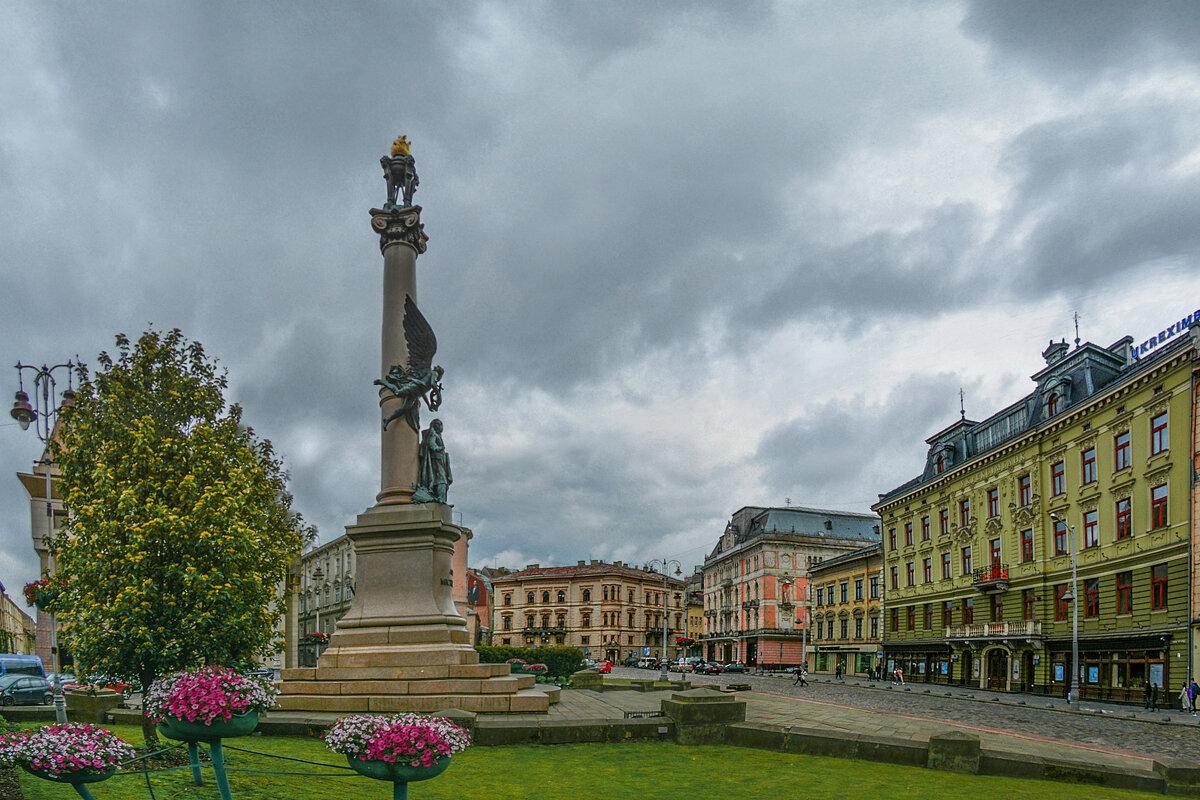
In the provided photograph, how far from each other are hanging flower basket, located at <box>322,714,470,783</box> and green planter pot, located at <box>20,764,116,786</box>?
1.87m

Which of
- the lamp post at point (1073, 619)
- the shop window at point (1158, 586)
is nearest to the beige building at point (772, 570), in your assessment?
the lamp post at point (1073, 619)

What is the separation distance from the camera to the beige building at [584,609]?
4968 inches

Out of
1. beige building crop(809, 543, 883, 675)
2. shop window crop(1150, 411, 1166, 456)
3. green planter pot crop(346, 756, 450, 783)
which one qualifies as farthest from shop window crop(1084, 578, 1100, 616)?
green planter pot crop(346, 756, 450, 783)

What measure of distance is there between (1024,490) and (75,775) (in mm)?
48857

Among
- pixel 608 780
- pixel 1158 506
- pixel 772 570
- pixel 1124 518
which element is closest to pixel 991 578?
pixel 1124 518

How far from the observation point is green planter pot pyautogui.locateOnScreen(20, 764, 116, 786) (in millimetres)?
7348

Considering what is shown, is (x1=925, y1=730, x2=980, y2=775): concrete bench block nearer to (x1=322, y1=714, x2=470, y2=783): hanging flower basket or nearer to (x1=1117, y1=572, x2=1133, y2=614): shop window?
(x1=322, y1=714, x2=470, y2=783): hanging flower basket

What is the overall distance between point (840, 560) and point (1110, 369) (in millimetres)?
36435

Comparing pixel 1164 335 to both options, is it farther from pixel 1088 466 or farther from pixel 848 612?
pixel 848 612

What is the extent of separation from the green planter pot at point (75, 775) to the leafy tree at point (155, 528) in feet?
22.6

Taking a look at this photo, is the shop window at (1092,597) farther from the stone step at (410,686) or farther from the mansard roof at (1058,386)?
the stone step at (410,686)

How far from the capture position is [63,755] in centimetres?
729

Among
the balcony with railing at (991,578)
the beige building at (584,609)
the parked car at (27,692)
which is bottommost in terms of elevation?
the beige building at (584,609)

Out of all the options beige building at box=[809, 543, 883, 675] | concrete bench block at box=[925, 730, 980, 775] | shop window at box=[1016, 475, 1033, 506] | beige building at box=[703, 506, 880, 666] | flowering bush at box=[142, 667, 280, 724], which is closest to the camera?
flowering bush at box=[142, 667, 280, 724]
